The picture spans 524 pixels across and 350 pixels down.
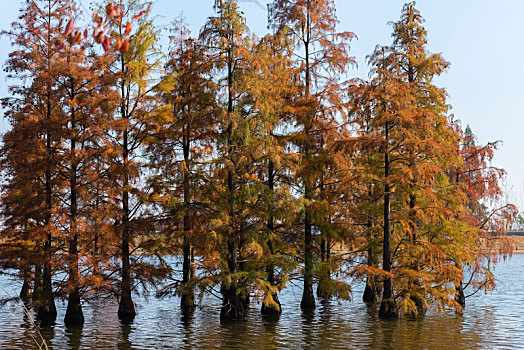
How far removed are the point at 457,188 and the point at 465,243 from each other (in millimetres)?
2435

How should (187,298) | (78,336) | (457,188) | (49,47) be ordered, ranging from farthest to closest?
(187,298) < (457,188) < (49,47) < (78,336)

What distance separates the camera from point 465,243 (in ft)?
81.7

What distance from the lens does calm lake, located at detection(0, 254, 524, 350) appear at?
18609 millimetres

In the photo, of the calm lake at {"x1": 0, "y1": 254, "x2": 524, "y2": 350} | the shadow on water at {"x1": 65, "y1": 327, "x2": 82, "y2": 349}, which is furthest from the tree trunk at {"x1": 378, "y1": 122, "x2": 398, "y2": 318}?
the shadow on water at {"x1": 65, "y1": 327, "x2": 82, "y2": 349}

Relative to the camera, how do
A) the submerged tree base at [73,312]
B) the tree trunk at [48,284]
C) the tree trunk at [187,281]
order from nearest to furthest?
the tree trunk at [48,284]
the tree trunk at [187,281]
the submerged tree base at [73,312]

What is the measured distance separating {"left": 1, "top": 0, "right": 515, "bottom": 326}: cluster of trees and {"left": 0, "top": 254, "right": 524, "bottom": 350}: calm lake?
3.44 ft

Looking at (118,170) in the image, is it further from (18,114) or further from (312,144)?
(312,144)

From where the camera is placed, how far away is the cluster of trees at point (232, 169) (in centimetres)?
2244

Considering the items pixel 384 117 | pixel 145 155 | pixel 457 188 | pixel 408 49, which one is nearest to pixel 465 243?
pixel 457 188

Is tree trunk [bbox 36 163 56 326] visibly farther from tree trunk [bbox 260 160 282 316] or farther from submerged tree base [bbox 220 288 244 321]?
tree trunk [bbox 260 160 282 316]

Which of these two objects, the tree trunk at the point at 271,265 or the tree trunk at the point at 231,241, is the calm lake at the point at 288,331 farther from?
the tree trunk at the point at 231,241

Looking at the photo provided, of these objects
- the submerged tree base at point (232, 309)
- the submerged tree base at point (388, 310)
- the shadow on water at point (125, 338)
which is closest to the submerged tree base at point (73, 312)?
the shadow on water at point (125, 338)

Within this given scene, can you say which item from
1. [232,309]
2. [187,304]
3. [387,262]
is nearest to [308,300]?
[232,309]

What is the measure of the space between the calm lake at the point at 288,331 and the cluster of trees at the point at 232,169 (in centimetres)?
105
